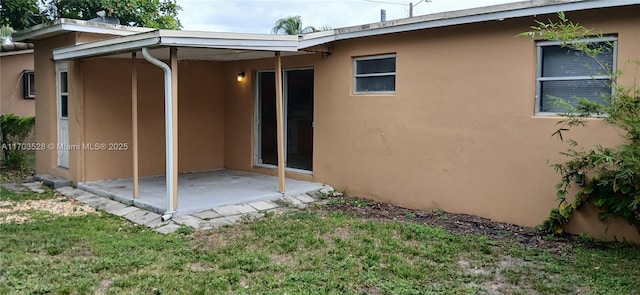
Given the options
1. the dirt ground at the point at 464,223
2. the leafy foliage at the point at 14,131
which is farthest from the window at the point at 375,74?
the leafy foliage at the point at 14,131

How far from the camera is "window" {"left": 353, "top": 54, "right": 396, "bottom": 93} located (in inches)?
318

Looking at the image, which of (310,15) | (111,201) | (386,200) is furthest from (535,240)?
(310,15)

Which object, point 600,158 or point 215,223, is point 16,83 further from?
point 600,158

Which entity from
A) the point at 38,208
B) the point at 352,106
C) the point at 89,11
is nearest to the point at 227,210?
the point at 352,106

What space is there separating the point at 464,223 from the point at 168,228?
3.79 metres

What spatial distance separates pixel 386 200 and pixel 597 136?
323 centimetres

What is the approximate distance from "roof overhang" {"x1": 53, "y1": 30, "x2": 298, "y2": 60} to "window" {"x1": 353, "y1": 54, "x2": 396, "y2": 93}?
1203 mm

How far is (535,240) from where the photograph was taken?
6.01 metres

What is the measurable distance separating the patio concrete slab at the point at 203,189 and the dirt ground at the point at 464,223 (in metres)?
0.96

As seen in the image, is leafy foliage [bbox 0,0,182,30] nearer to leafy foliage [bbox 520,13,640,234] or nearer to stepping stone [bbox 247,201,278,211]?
stepping stone [bbox 247,201,278,211]

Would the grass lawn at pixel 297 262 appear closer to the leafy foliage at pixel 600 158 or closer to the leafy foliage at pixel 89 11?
the leafy foliage at pixel 600 158

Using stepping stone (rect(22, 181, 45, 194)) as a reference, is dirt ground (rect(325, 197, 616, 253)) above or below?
below

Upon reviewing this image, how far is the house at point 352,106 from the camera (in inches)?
250

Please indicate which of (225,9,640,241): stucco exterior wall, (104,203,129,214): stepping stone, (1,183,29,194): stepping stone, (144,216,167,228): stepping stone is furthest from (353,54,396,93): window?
(1,183,29,194): stepping stone
